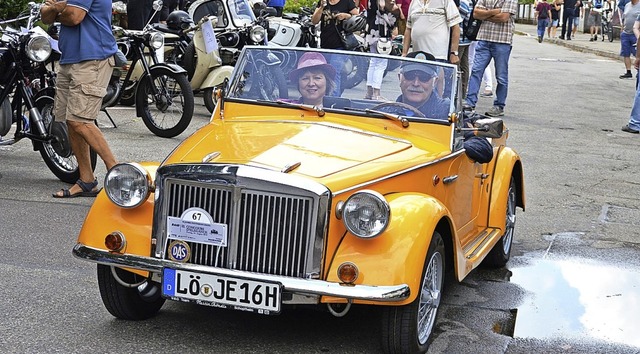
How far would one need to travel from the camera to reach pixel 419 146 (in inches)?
229

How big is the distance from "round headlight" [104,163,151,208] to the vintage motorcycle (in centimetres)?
793

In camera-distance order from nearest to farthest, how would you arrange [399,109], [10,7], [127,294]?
1. [127,294]
2. [399,109]
3. [10,7]

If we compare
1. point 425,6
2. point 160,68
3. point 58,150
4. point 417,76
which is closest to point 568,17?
point 425,6

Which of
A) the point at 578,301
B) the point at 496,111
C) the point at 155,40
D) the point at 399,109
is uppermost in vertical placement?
the point at 399,109

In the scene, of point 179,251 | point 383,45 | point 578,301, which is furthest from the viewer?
point 383,45

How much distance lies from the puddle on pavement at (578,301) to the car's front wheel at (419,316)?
0.62 metres

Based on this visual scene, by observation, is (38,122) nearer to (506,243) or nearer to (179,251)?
(506,243)

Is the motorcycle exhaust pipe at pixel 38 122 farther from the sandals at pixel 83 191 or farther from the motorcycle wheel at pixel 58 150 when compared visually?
the sandals at pixel 83 191

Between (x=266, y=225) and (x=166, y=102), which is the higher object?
(x=266, y=225)

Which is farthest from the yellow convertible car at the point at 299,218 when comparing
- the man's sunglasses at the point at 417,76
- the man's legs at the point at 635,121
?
the man's legs at the point at 635,121

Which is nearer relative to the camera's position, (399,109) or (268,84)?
(399,109)

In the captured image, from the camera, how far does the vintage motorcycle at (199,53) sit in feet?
43.2

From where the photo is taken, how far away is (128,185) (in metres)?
5.14

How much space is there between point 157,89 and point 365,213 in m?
6.87
